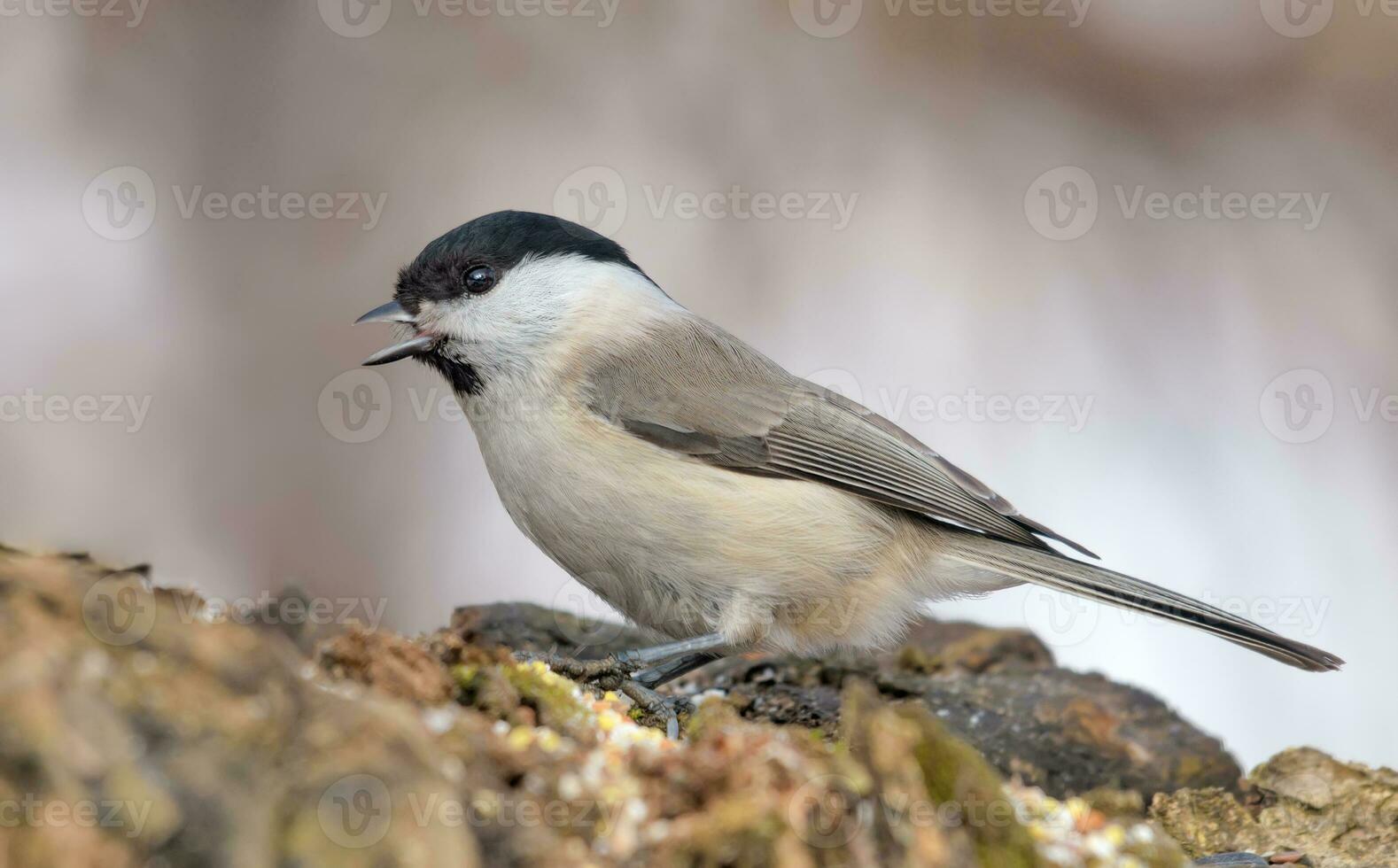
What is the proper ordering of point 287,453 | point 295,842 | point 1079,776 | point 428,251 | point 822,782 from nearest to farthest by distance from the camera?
point 295,842 → point 822,782 → point 1079,776 → point 428,251 → point 287,453

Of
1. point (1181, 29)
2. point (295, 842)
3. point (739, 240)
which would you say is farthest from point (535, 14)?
point (295, 842)

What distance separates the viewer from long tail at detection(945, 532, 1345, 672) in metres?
1.75

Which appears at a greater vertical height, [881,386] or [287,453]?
[881,386]

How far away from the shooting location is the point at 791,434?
6.78 ft

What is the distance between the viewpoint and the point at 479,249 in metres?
2.06

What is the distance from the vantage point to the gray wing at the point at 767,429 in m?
1.98

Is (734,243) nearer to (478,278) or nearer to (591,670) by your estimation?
(478,278)

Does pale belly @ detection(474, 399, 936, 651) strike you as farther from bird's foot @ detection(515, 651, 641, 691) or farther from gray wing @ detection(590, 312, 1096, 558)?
bird's foot @ detection(515, 651, 641, 691)

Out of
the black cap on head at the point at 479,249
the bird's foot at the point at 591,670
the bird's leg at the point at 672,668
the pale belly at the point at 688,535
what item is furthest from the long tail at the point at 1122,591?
the black cap on head at the point at 479,249

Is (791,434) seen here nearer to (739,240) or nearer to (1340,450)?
(739,240)

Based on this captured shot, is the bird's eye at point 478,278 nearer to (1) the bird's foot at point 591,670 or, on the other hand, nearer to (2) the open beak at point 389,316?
(2) the open beak at point 389,316

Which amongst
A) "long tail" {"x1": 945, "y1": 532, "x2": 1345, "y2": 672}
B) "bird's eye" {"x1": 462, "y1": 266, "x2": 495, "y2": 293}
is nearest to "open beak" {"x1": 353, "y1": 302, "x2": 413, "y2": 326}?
"bird's eye" {"x1": 462, "y1": 266, "x2": 495, "y2": 293}

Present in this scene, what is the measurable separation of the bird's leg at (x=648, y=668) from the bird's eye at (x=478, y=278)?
72 centimetres

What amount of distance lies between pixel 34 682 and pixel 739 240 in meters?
2.27
